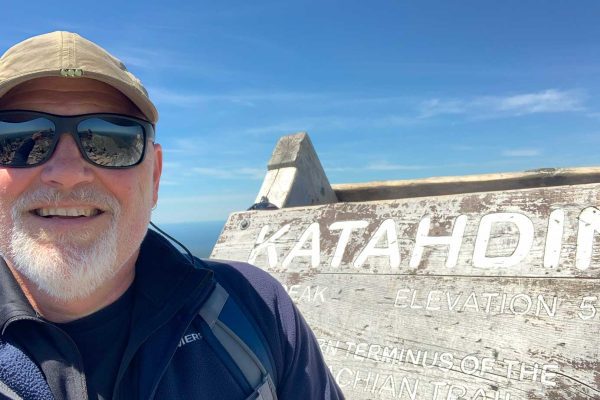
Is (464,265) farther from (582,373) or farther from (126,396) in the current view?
(126,396)

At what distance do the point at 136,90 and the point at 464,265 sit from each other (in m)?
2.06

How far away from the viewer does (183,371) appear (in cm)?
183

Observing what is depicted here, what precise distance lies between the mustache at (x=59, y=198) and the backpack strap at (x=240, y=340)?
22.5 inches

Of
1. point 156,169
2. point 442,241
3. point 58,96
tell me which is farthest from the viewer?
point 442,241

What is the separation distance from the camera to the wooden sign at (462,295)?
2.45 meters

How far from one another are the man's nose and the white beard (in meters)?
0.04

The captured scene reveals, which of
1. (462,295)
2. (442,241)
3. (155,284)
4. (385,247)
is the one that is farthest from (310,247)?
(155,284)

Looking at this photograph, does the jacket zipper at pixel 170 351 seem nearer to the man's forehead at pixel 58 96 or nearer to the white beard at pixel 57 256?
the white beard at pixel 57 256

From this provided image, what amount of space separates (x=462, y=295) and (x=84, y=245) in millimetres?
2024

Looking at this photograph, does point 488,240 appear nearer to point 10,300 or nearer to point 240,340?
point 240,340

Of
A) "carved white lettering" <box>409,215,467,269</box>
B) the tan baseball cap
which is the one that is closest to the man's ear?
the tan baseball cap

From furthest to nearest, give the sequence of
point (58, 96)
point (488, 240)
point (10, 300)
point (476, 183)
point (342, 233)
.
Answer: point (476, 183) → point (342, 233) → point (488, 240) → point (58, 96) → point (10, 300)

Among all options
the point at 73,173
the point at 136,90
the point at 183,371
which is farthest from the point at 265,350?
the point at 136,90

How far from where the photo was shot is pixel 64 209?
1823 mm
